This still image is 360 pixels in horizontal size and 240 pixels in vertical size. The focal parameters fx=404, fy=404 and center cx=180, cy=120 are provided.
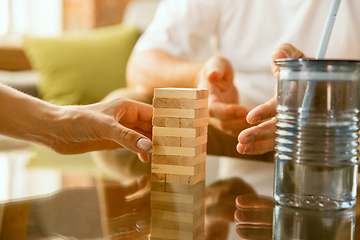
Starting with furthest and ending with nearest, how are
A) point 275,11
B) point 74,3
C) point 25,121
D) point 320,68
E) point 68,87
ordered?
1. point 74,3
2. point 68,87
3. point 275,11
4. point 25,121
5. point 320,68

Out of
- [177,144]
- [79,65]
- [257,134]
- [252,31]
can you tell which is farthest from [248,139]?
[79,65]

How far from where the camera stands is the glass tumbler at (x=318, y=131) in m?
0.51

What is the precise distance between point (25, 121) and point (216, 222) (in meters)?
0.54

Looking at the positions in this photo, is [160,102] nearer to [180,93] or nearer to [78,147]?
[180,93]

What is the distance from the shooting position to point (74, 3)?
4180 mm

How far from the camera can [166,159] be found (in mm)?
682

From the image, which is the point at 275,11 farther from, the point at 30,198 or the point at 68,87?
the point at 68,87

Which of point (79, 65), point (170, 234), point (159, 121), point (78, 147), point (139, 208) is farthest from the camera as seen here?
point (79, 65)

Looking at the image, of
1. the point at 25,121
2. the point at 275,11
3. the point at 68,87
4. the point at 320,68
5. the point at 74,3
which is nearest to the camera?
the point at 320,68

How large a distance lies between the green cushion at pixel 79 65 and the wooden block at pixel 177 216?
234cm

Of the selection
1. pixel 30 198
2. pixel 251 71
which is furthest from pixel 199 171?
pixel 251 71

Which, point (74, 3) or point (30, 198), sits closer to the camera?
point (30, 198)

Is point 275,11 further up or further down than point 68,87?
further up

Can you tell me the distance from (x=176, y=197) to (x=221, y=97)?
63 cm
